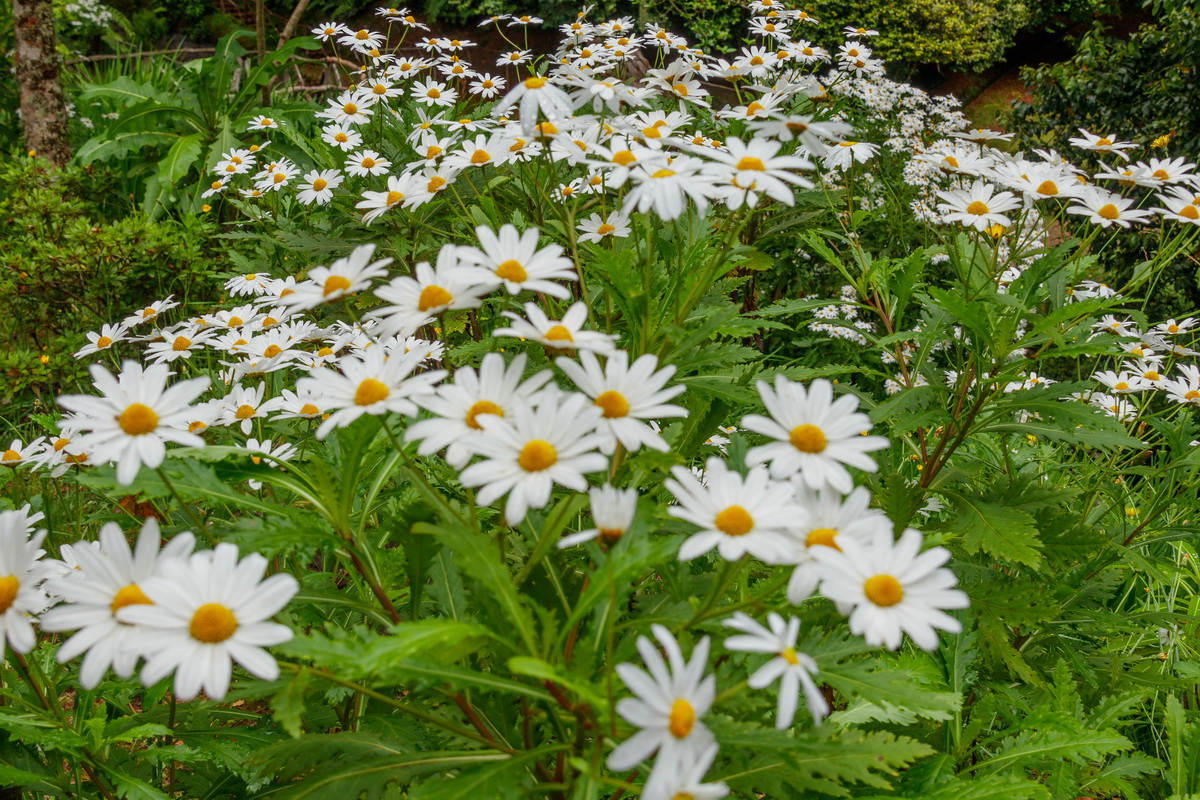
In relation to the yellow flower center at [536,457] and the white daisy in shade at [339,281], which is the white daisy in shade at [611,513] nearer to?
the yellow flower center at [536,457]

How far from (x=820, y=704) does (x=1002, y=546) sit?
107 cm

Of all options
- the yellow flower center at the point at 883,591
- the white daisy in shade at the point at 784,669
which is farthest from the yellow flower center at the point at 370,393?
the yellow flower center at the point at 883,591

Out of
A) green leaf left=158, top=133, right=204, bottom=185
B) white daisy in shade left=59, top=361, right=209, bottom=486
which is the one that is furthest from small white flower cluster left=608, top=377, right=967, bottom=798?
green leaf left=158, top=133, right=204, bottom=185

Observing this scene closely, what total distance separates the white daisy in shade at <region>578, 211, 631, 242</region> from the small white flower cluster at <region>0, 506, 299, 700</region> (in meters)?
1.14

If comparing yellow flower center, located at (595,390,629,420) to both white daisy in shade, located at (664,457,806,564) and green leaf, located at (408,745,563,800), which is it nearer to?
white daisy in shade, located at (664,457,806,564)

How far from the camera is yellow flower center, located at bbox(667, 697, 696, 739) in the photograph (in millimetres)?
713

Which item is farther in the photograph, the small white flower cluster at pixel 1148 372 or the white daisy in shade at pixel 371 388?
the small white flower cluster at pixel 1148 372

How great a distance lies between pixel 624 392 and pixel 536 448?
154 millimetres

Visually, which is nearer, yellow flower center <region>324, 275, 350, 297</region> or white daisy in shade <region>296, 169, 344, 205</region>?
yellow flower center <region>324, 275, 350, 297</region>

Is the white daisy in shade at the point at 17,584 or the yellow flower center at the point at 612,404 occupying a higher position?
the yellow flower center at the point at 612,404

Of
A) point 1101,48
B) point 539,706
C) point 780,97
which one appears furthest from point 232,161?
point 1101,48

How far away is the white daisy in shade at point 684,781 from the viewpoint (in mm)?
681

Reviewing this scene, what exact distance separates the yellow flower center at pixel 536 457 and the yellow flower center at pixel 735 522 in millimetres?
200

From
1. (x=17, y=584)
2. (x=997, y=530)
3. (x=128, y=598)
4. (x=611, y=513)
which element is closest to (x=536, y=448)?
(x=611, y=513)
